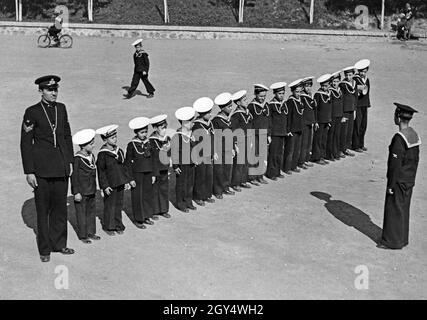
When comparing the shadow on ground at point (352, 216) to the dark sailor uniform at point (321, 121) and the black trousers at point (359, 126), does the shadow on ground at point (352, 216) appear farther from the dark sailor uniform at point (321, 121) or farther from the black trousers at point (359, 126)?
the black trousers at point (359, 126)

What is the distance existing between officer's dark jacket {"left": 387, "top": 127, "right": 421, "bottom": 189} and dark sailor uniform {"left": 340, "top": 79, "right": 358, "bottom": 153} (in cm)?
406

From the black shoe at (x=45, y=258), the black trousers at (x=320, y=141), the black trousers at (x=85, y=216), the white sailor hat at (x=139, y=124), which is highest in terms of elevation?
the white sailor hat at (x=139, y=124)

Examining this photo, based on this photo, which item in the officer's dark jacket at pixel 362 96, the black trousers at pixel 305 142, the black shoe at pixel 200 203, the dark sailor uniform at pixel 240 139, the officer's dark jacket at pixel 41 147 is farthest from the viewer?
the officer's dark jacket at pixel 362 96

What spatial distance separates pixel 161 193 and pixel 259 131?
90.3 inches

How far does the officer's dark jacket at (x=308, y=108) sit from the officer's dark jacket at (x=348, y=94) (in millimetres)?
888

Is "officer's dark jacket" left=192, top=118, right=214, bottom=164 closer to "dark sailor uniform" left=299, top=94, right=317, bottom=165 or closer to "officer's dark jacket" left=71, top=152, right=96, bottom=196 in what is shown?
"officer's dark jacket" left=71, top=152, right=96, bottom=196

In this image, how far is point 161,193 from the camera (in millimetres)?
9031

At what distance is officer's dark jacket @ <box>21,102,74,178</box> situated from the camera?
7441mm

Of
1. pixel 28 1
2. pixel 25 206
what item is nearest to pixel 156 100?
pixel 25 206

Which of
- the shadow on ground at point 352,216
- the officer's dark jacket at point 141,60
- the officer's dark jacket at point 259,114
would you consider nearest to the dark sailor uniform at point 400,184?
the shadow on ground at point 352,216

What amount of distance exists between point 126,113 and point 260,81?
179 inches

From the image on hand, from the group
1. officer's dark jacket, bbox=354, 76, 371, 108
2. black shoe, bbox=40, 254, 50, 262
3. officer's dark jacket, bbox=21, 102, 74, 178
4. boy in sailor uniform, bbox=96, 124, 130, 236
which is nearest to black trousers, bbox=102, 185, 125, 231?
boy in sailor uniform, bbox=96, 124, 130, 236

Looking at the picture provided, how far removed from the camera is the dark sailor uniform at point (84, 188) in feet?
26.6

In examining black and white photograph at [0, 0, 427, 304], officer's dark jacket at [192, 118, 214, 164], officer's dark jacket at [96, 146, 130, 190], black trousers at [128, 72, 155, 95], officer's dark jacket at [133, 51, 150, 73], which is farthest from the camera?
black trousers at [128, 72, 155, 95]
